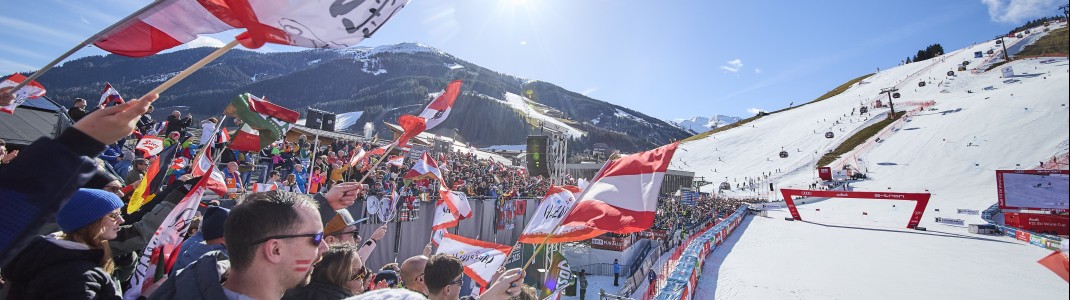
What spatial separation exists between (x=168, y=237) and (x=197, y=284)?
133cm

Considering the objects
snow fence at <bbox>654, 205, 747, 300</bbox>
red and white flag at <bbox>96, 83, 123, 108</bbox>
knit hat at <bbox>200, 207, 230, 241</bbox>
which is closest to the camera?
knit hat at <bbox>200, 207, 230, 241</bbox>

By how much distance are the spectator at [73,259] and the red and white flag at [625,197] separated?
339 centimetres

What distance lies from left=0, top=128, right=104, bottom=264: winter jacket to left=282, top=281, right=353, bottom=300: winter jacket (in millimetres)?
1073

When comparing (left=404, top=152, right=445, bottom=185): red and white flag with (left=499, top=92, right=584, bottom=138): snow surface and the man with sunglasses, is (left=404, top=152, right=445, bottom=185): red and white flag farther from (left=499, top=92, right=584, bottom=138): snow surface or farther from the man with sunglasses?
(left=499, top=92, right=584, bottom=138): snow surface

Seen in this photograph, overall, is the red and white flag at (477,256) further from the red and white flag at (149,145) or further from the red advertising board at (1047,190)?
the red and white flag at (149,145)

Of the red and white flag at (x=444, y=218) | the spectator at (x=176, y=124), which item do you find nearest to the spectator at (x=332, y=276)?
the red and white flag at (x=444, y=218)

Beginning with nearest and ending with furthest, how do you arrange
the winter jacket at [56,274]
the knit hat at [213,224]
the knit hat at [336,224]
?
the winter jacket at [56,274] < the knit hat at [213,224] < the knit hat at [336,224]

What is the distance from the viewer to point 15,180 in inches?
53.9

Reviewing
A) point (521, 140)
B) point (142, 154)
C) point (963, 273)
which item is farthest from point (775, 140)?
point (142, 154)

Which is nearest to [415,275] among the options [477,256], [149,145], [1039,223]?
[477,256]

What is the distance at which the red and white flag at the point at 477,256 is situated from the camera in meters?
5.40

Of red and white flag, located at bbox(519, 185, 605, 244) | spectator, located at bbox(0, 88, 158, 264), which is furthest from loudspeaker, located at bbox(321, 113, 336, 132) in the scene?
spectator, located at bbox(0, 88, 158, 264)

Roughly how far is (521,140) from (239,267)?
3054 inches

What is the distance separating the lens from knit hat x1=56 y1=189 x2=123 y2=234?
2.10 meters
